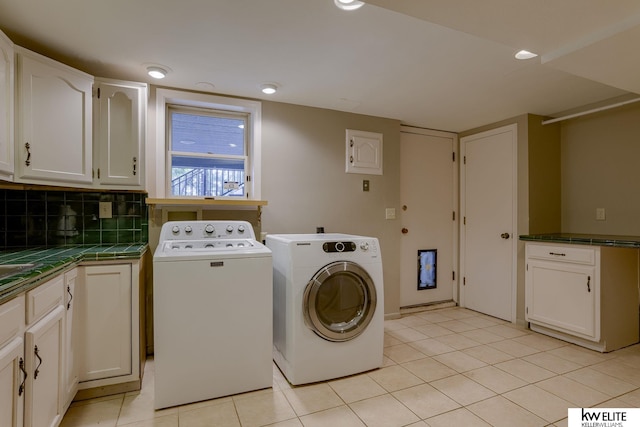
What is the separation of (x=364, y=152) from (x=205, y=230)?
5.79 ft

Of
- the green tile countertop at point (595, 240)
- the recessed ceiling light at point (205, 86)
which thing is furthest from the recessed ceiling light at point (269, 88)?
the green tile countertop at point (595, 240)

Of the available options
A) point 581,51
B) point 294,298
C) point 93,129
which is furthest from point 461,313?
point 93,129

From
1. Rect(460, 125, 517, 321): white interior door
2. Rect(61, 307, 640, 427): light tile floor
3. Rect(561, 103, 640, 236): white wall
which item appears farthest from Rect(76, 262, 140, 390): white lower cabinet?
Rect(561, 103, 640, 236): white wall

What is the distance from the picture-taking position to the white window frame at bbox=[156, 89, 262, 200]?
101 inches

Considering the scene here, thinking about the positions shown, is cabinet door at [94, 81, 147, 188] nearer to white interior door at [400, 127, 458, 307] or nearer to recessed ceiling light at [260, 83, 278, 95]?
recessed ceiling light at [260, 83, 278, 95]

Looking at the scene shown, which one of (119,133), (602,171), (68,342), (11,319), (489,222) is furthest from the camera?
(489,222)

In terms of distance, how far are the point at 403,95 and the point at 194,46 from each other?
172 centimetres

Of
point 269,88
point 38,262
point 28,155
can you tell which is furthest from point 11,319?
point 269,88

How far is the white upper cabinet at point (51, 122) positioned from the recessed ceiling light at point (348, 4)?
68.0 inches

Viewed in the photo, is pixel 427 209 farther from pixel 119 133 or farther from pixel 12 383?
pixel 12 383

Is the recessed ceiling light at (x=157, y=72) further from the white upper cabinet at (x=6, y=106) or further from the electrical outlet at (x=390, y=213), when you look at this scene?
the electrical outlet at (x=390, y=213)

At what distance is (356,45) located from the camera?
77.2 inches

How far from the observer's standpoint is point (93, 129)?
219cm

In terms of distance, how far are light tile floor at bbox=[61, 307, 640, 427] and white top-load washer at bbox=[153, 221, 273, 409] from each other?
0.36ft
